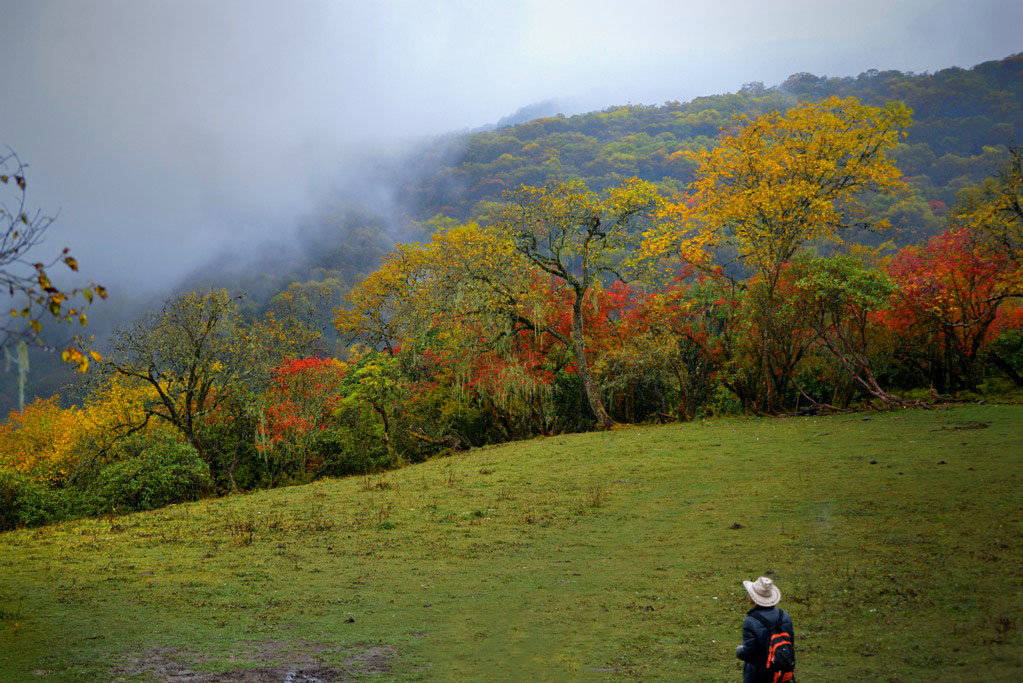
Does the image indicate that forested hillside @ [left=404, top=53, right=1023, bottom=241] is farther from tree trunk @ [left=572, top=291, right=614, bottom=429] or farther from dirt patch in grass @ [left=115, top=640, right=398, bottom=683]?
dirt patch in grass @ [left=115, top=640, right=398, bottom=683]

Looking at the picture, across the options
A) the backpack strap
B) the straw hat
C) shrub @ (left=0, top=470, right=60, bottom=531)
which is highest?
the straw hat

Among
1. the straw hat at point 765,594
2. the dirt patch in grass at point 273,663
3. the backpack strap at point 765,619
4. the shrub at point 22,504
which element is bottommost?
the shrub at point 22,504

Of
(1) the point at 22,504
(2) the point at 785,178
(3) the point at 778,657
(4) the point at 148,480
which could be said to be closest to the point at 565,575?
(3) the point at 778,657

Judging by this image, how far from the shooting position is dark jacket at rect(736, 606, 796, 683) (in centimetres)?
630

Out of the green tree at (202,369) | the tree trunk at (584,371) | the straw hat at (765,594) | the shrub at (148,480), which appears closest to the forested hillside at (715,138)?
the tree trunk at (584,371)

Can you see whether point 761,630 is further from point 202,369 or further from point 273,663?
point 202,369

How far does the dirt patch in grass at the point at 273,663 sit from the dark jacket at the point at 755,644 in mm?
3657

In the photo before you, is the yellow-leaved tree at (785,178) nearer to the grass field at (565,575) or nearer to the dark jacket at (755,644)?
the grass field at (565,575)

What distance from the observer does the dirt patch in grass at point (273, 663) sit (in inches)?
313

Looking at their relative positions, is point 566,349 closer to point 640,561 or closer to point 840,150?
point 840,150

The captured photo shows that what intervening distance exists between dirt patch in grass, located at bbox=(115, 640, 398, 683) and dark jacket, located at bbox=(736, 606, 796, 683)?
3.66 metres

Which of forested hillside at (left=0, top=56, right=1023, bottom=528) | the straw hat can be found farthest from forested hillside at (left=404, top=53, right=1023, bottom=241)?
the straw hat

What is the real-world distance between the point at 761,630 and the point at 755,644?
12cm

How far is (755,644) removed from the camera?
20.7 ft
